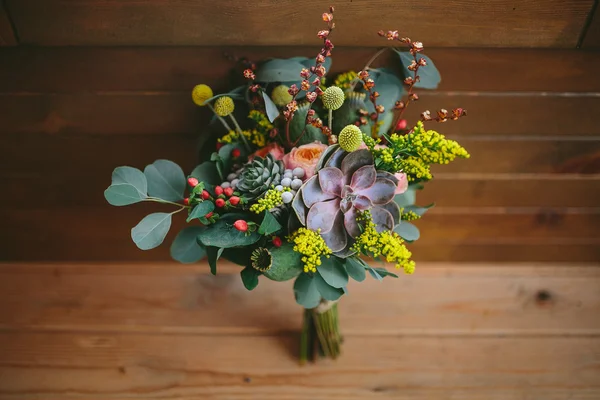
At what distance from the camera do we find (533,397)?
3.51 ft

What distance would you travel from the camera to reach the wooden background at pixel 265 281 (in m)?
0.88

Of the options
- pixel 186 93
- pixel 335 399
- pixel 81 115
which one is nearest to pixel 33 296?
pixel 81 115

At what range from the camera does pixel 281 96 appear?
2.62 ft

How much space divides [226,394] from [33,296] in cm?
58

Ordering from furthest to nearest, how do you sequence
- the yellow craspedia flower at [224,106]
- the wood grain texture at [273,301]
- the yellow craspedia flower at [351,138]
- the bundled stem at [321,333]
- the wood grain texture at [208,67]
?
the wood grain texture at [273,301] < the bundled stem at [321,333] < the wood grain texture at [208,67] < the yellow craspedia flower at [224,106] < the yellow craspedia flower at [351,138]

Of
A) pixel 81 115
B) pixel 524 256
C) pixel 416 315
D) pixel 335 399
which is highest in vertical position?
pixel 81 115

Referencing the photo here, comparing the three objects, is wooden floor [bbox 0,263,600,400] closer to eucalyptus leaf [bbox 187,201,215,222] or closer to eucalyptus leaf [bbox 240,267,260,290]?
eucalyptus leaf [bbox 240,267,260,290]

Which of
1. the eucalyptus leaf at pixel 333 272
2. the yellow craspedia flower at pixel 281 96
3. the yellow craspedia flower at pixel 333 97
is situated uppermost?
the yellow craspedia flower at pixel 281 96

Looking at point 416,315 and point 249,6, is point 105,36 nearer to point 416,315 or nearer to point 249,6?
point 249,6

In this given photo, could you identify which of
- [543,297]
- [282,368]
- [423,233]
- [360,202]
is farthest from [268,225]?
[543,297]

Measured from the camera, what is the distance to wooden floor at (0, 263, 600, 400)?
108 centimetres

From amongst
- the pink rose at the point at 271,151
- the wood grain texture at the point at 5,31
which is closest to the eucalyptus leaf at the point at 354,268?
the pink rose at the point at 271,151

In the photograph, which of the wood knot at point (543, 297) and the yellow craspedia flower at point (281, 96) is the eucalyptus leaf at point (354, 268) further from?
the wood knot at point (543, 297)

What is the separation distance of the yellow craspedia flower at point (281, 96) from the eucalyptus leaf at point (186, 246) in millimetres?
270
